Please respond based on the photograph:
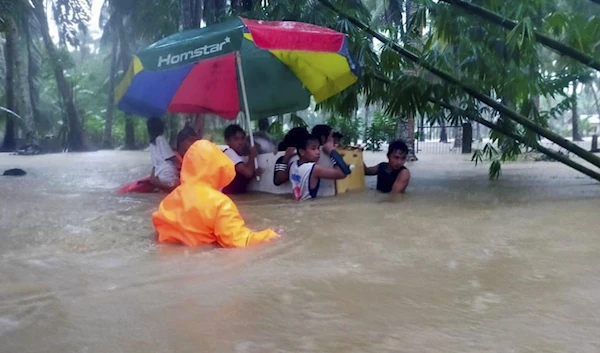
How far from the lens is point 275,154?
7.36 metres

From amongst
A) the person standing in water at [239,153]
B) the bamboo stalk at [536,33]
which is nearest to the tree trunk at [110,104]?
the person standing in water at [239,153]

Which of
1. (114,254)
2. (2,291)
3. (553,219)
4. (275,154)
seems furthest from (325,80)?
(2,291)

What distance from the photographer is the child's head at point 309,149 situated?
6719 mm

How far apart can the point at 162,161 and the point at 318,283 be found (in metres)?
4.59

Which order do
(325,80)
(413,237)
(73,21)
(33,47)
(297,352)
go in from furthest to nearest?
(33,47), (73,21), (325,80), (413,237), (297,352)

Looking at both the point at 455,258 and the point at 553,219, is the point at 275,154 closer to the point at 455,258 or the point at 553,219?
the point at 553,219

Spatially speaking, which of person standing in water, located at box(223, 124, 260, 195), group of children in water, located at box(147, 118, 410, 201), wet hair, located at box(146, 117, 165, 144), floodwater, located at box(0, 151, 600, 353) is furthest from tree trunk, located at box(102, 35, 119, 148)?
floodwater, located at box(0, 151, 600, 353)

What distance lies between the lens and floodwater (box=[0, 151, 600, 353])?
2.63m

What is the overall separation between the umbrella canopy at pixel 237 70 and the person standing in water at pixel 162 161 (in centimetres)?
40

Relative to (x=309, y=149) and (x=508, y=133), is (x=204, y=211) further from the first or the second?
(x=508, y=133)

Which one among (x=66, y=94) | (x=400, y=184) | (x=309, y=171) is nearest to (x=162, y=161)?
(x=309, y=171)

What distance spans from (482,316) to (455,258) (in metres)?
1.17

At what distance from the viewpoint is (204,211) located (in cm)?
446

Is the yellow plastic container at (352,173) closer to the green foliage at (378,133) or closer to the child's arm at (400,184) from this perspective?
the child's arm at (400,184)
